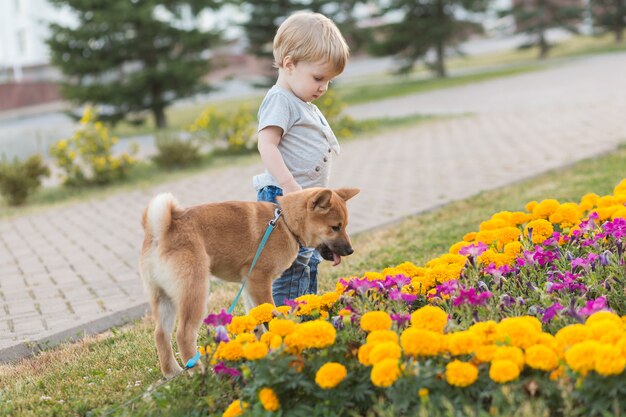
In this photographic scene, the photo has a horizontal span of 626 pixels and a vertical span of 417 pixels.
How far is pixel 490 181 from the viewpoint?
392 inches

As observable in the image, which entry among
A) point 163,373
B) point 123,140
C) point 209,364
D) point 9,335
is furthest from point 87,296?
point 123,140

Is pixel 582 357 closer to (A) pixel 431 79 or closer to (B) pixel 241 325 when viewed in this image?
(B) pixel 241 325

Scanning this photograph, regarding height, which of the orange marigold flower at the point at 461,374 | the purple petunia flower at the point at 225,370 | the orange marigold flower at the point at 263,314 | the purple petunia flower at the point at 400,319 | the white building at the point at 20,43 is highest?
the orange marigold flower at the point at 461,374

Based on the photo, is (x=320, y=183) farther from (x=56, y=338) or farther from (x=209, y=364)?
(x=56, y=338)

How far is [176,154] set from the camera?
14.1 m

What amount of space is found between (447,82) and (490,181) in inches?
700

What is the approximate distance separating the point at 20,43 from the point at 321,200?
168 ft

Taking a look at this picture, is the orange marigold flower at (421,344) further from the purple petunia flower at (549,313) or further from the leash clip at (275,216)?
the leash clip at (275,216)

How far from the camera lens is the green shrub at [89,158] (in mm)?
12977

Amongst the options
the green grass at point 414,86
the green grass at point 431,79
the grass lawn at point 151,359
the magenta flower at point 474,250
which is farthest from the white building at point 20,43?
the magenta flower at point 474,250

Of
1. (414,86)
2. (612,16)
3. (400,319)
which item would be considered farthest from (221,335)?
(612,16)

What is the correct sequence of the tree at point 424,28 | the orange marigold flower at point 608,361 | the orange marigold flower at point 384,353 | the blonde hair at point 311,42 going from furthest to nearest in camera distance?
the tree at point 424,28 → the blonde hair at point 311,42 → the orange marigold flower at point 384,353 → the orange marigold flower at point 608,361

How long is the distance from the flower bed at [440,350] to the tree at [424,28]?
2534cm

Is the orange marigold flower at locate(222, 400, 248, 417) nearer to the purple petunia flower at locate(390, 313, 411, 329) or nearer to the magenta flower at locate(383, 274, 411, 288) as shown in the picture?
the purple petunia flower at locate(390, 313, 411, 329)
